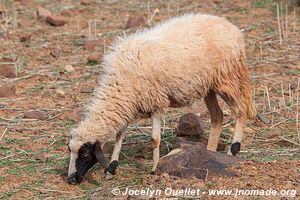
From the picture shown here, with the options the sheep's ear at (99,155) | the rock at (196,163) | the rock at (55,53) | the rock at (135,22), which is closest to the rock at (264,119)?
the rock at (196,163)

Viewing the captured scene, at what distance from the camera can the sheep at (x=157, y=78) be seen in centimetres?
763

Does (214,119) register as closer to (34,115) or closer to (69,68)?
(34,115)

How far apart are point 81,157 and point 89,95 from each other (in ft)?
10.6

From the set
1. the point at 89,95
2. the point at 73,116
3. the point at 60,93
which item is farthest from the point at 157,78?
the point at 60,93

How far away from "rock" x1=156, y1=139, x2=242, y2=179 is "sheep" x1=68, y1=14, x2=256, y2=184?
525mm

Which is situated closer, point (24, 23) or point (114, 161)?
point (114, 161)

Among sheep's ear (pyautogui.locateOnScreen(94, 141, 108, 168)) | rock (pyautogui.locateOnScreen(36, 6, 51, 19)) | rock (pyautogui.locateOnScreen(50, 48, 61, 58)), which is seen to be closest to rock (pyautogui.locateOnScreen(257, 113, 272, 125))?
sheep's ear (pyautogui.locateOnScreen(94, 141, 108, 168))

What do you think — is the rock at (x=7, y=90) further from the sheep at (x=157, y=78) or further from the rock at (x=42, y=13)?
the rock at (x=42, y=13)

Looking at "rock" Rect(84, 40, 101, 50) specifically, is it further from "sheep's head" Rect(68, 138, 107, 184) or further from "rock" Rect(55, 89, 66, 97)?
"sheep's head" Rect(68, 138, 107, 184)

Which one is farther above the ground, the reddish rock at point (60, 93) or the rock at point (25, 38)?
the rock at point (25, 38)

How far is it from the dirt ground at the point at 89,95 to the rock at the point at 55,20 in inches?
4.7

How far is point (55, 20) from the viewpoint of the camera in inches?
566

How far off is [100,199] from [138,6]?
9.03m

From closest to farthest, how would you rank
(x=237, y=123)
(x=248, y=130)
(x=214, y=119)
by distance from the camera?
(x=237, y=123) → (x=214, y=119) → (x=248, y=130)
